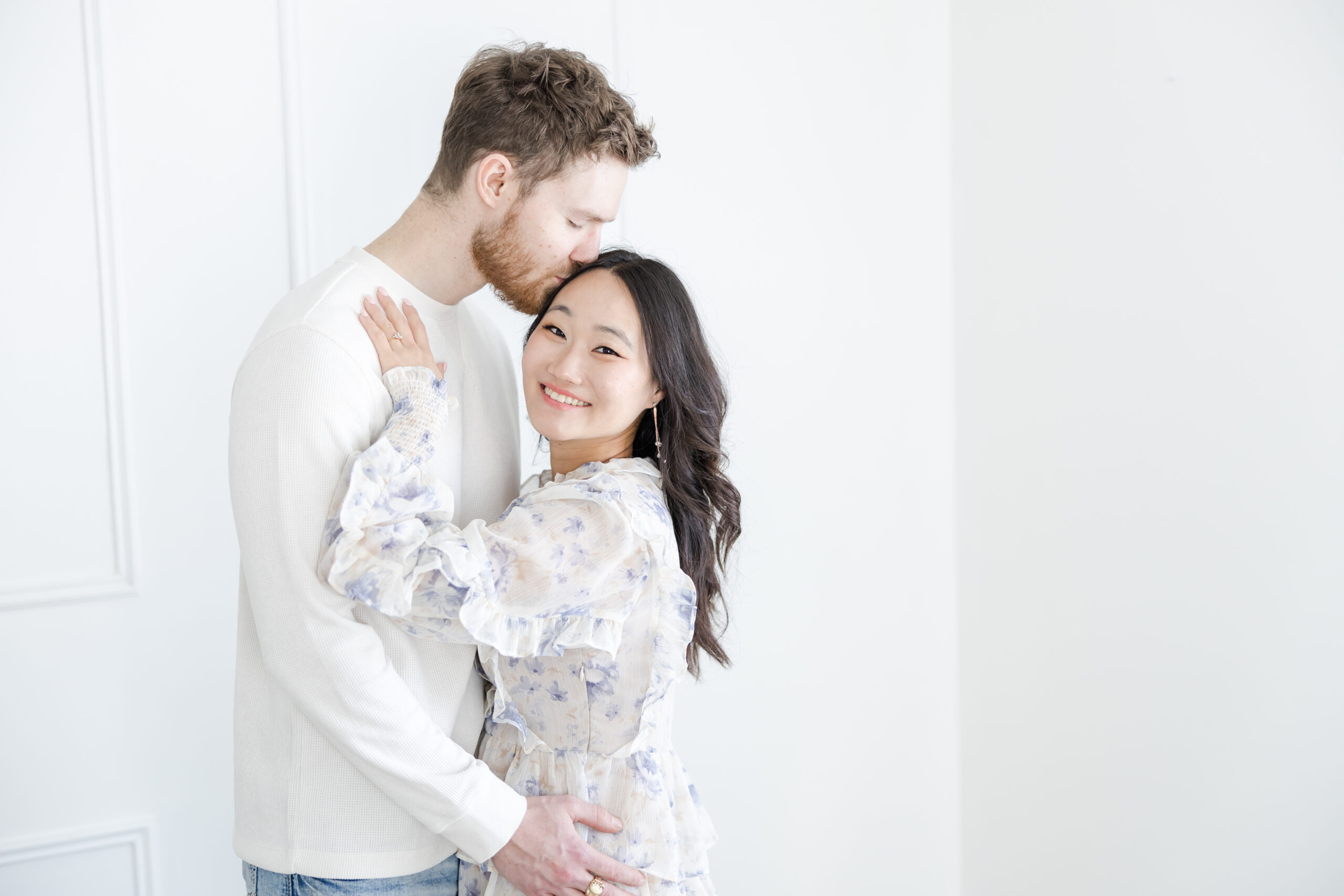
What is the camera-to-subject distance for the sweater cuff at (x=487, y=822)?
3.78 ft

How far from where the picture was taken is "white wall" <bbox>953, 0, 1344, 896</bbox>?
5.12 feet

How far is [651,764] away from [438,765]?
0.29m

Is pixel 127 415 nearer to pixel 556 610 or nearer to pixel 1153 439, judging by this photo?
pixel 556 610

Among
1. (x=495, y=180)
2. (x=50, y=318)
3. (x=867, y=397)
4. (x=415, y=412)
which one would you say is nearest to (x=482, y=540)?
(x=415, y=412)

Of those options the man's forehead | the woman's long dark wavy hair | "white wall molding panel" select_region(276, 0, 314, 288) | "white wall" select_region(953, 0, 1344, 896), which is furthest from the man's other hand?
"white wall" select_region(953, 0, 1344, 896)

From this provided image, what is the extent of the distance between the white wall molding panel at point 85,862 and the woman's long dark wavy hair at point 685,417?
989 millimetres

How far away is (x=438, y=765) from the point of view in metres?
1.15

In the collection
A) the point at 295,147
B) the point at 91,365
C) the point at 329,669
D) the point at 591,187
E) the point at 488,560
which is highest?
the point at 295,147

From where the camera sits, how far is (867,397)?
7.29 ft

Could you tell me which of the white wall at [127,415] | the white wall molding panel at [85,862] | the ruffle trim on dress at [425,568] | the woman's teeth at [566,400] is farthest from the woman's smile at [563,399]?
the white wall molding panel at [85,862]

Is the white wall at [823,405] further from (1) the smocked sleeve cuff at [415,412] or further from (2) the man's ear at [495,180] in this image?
(1) the smocked sleeve cuff at [415,412]

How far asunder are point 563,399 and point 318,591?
0.43 m

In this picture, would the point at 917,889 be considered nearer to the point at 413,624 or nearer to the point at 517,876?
the point at 517,876

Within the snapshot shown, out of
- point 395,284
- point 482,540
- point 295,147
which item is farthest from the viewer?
point 295,147
